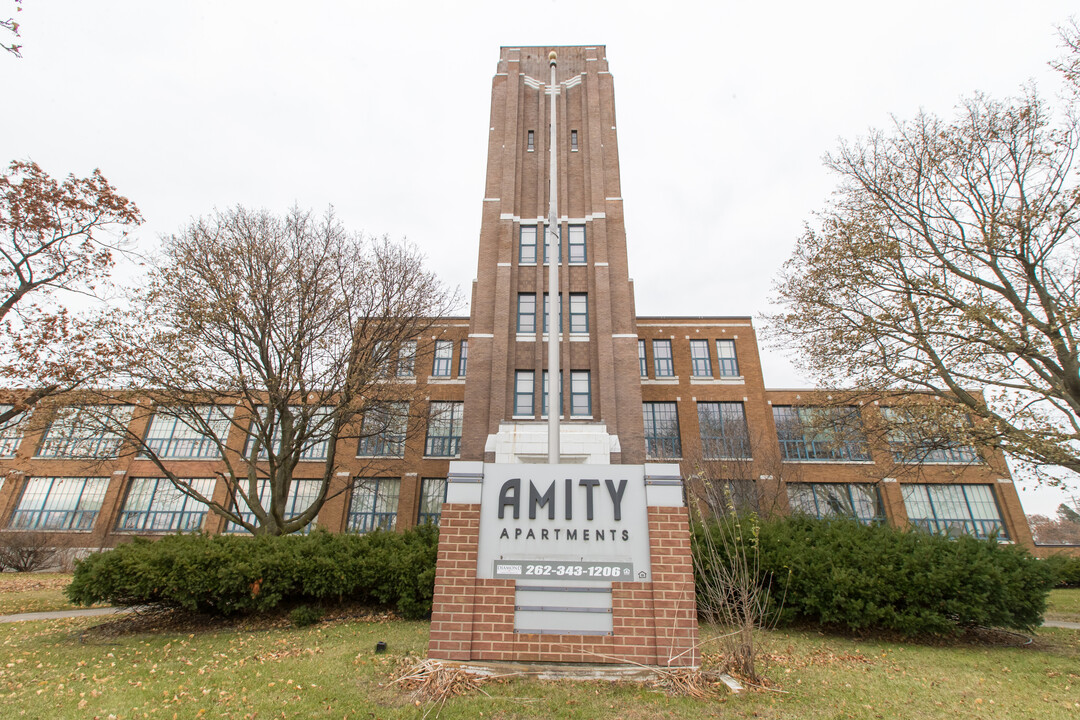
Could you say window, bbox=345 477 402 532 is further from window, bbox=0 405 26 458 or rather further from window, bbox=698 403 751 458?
window, bbox=698 403 751 458

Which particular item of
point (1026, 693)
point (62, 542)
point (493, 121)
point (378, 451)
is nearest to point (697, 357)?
point (493, 121)

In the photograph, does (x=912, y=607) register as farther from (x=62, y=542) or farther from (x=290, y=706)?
(x=62, y=542)

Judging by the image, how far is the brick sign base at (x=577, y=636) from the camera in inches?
228

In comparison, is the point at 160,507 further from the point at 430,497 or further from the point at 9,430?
the point at 430,497

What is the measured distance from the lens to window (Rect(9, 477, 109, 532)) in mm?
30531

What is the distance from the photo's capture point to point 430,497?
89.6 feet

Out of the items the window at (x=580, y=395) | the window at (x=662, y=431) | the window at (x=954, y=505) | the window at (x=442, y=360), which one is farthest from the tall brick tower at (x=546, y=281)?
the window at (x=954, y=505)

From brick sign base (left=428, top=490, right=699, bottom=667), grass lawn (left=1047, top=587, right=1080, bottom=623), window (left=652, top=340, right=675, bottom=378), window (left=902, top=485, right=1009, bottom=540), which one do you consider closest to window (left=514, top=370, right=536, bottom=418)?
window (left=652, top=340, right=675, bottom=378)

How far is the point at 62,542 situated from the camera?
28156 millimetres

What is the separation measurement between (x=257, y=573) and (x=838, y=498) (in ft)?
93.7

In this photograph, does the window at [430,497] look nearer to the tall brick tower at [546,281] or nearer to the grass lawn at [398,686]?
the tall brick tower at [546,281]

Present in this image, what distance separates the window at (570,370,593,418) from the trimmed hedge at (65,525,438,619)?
994 centimetres

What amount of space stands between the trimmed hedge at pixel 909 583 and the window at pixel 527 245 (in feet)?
54.5

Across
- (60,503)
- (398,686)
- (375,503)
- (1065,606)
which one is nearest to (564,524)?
(398,686)
